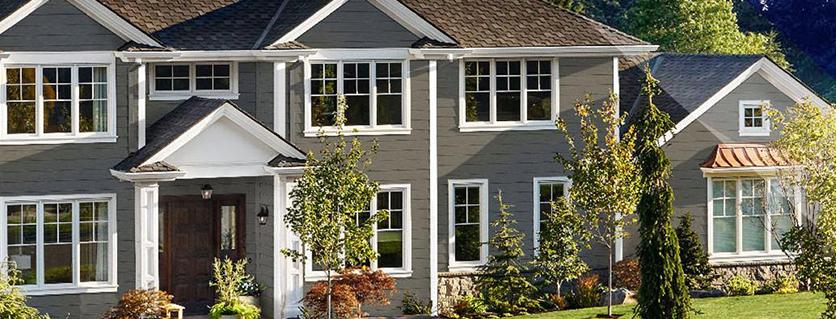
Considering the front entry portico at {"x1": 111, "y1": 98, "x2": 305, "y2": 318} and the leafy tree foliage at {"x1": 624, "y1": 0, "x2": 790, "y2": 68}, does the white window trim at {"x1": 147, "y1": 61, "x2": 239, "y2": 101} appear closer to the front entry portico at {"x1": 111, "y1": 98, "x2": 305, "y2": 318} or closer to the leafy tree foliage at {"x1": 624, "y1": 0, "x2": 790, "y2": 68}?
the front entry portico at {"x1": 111, "y1": 98, "x2": 305, "y2": 318}

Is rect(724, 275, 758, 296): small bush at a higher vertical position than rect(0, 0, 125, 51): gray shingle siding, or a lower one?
lower

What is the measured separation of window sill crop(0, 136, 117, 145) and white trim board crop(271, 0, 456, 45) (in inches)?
162

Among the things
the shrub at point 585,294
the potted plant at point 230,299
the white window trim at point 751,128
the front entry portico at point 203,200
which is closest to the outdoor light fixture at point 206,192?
the front entry portico at point 203,200

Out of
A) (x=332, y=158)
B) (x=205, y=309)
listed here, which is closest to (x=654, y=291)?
(x=332, y=158)

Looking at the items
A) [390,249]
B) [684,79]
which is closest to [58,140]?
[390,249]

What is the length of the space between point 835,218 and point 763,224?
9.39 m

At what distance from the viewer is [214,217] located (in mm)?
38906

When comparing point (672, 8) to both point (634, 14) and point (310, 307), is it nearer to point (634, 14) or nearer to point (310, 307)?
point (634, 14)

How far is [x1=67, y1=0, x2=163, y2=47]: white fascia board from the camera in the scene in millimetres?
36344

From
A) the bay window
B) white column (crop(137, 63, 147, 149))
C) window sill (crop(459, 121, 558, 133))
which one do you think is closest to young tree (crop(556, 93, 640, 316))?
window sill (crop(459, 121, 558, 133))

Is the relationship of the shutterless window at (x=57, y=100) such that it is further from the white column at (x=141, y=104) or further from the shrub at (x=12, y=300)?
the shrub at (x=12, y=300)

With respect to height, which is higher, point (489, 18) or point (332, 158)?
point (489, 18)

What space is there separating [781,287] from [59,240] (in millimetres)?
15252

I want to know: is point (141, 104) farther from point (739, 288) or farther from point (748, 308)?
point (739, 288)
